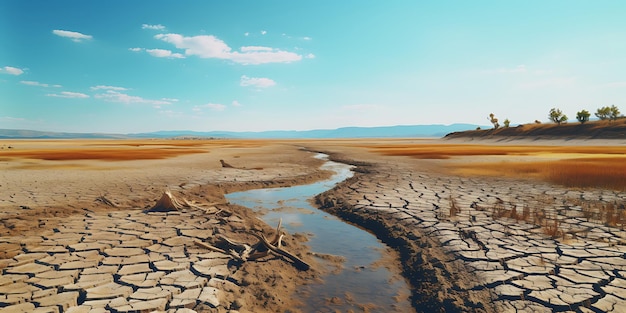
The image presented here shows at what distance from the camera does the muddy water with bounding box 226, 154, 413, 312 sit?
145 inches

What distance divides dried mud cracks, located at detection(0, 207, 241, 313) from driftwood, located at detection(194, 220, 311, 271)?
151mm

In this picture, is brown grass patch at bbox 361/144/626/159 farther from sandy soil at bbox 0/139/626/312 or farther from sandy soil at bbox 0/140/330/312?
sandy soil at bbox 0/140/330/312

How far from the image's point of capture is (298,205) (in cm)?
902

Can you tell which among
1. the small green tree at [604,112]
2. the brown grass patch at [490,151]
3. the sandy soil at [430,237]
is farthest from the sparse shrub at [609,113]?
the sandy soil at [430,237]

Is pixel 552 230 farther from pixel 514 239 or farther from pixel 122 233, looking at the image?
pixel 122 233

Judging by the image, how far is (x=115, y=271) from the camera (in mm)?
4152

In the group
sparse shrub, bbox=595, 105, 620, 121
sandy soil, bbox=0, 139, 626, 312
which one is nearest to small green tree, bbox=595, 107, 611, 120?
sparse shrub, bbox=595, 105, 620, 121

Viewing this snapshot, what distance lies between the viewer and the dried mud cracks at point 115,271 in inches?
133

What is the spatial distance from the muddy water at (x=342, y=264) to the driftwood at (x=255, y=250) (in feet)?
1.55

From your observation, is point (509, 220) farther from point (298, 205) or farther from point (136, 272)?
point (136, 272)

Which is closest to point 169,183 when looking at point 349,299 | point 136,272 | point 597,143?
point 136,272

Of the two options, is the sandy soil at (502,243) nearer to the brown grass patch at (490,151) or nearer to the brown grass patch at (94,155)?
the brown grass patch at (490,151)

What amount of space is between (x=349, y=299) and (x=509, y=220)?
4293mm

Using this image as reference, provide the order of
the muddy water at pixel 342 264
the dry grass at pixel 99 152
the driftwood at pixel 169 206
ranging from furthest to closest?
the dry grass at pixel 99 152, the driftwood at pixel 169 206, the muddy water at pixel 342 264
